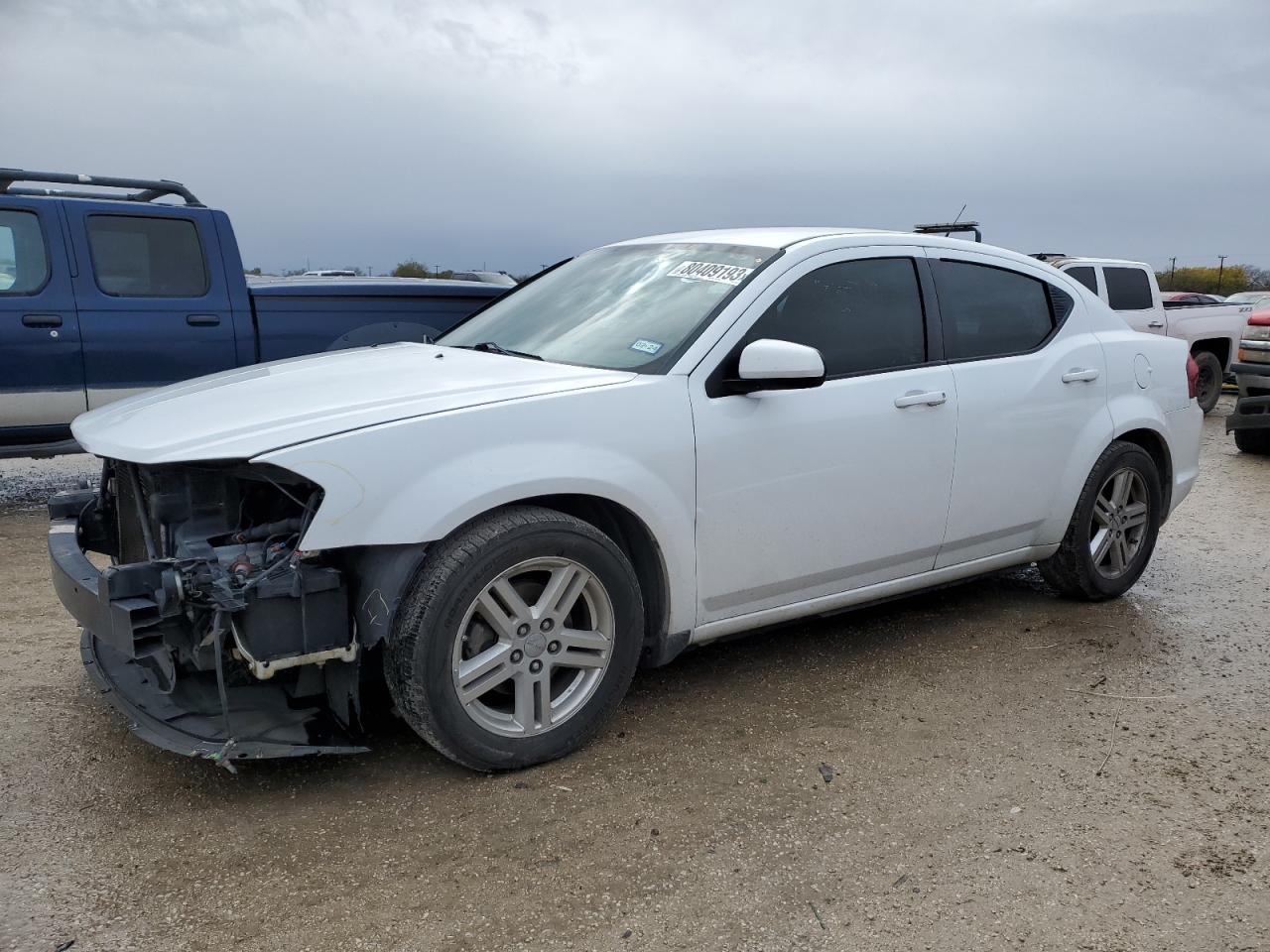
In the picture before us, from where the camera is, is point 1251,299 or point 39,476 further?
point 1251,299

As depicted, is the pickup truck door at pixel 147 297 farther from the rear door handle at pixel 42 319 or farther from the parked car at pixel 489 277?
the parked car at pixel 489 277

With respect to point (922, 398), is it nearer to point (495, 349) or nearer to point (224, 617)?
point (495, 349)

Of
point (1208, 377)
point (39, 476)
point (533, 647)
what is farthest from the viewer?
point (1208, 377)

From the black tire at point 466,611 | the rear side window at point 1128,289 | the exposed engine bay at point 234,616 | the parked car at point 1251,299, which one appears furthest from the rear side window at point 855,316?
the parked car at point 1251,299

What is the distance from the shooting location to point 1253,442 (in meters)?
10.4

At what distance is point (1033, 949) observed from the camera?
254 centimetres

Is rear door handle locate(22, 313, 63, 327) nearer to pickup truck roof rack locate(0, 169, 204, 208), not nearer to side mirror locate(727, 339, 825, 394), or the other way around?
pickup truck roof rack locate(0, 169, 204, 208)

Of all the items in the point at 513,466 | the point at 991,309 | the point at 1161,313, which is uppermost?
the point at 991,309

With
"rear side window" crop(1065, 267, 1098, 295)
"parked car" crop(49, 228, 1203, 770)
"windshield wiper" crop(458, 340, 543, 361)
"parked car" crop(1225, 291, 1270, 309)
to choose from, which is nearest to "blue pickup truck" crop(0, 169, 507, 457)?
"parked car" crop(49, 228, 1203, 770)

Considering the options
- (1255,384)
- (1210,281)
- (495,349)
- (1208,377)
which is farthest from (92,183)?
(1210,281)

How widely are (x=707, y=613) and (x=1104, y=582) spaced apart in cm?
238

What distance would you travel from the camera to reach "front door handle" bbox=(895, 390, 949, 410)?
4.05 m

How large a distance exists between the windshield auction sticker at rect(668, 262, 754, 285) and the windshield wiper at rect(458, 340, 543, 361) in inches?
24.5

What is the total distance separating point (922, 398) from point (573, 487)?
5.12ft
